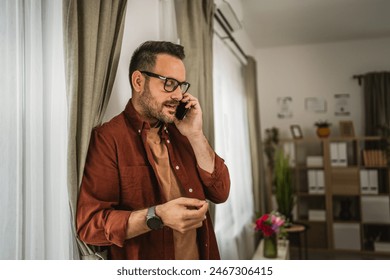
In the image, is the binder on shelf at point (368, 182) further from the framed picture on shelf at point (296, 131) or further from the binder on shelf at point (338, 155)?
the framed picture on shelf at point (296, 131)

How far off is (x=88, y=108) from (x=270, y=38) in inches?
45.0

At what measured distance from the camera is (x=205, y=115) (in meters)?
1.26

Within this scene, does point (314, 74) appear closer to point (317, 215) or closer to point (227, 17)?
point (227, 17)

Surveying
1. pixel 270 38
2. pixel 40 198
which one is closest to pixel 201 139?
pixel 40 198

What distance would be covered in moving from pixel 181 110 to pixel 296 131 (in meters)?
1.04

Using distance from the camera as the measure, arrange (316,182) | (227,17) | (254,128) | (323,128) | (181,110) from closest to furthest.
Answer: (181,110) → (227,17) → (323,128) → (254,128) → (316,182)

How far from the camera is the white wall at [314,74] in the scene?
4.66 feet

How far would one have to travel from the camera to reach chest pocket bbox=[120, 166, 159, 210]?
101cm

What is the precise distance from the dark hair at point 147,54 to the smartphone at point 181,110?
0.16 meters

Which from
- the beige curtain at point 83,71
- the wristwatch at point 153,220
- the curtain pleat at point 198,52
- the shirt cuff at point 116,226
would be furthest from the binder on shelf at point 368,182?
the beige curtain at point 83,71

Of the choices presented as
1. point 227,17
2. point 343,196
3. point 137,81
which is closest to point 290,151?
point 343,196

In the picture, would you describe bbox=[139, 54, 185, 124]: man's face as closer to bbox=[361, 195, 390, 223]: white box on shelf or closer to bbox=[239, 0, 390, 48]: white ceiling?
bbox=[239, 0, 390, 48]: white ceiling

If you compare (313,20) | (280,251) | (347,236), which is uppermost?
(313,20)

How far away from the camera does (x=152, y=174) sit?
41.6 inches
